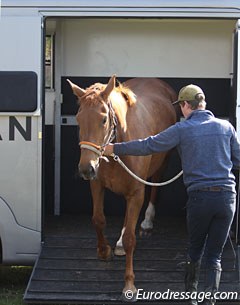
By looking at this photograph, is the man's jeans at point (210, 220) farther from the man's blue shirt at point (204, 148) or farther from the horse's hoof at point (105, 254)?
the horse's hoof at point (105, 254)

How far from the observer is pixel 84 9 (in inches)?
203

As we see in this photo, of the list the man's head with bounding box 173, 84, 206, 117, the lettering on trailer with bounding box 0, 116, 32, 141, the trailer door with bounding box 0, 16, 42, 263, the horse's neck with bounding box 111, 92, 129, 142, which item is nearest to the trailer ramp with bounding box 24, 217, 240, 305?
the trailer door with bounding box 0, 16, 42, 263

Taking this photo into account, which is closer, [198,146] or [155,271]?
[198,146]

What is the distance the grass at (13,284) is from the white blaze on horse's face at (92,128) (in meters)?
1.66

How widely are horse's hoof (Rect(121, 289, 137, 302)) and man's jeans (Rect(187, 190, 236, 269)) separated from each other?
0.68 metres

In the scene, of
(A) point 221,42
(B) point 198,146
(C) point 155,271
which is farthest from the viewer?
(A) point 221,42

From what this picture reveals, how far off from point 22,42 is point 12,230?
168 centimetres

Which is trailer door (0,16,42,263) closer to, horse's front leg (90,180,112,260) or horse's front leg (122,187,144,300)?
horse's front leg (90,180,112,260)

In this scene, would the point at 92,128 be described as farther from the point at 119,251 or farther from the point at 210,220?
the point at 119,251

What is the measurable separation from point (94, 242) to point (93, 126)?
159cm

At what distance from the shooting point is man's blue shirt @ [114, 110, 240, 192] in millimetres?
4172

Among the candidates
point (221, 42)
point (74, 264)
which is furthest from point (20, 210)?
point (221, 42)

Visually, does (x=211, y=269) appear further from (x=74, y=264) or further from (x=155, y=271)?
(x=74, y=264)

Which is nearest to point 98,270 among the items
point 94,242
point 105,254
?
point 105,254
